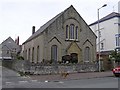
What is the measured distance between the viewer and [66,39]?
43.9 meters

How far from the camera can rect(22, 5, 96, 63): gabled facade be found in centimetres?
4216

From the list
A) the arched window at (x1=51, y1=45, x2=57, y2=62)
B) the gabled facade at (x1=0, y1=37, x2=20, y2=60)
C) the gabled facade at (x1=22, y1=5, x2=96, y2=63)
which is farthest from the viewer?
the gabled facade at (x1=0, y1=37, x2=20, y2=60)

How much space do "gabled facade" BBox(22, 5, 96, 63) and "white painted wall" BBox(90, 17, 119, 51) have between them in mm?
7808

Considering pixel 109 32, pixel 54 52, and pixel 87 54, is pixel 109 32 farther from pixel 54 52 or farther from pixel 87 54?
pixel 54 52

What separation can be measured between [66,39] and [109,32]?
1358cm

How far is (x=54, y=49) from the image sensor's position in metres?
42.7

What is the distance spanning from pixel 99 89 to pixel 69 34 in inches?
1169

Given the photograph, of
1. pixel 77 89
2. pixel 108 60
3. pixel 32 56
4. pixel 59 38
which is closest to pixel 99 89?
pixel 77 89

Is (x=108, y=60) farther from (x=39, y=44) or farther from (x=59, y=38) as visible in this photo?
(x=39, y=44)

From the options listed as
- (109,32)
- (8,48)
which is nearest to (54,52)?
(109,32)

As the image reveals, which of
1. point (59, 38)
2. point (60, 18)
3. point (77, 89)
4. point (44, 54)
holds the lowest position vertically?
point (77, 89)

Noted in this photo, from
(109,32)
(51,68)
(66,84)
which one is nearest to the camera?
(66,84)

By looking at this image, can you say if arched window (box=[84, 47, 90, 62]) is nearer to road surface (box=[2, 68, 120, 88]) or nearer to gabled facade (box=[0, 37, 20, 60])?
road surface (box=[2, 68, 120, 88])

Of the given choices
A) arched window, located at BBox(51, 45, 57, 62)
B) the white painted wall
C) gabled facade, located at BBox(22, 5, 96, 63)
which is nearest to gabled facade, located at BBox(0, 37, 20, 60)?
the white painted wall
